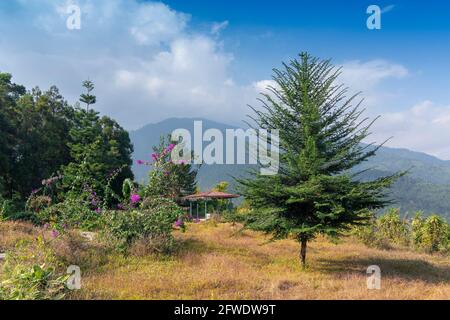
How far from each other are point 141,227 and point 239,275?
4.24 m

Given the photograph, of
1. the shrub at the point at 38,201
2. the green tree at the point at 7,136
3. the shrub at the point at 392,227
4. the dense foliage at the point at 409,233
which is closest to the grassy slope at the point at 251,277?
the shrub at the point at 38,201

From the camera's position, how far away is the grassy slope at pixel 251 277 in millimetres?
8086

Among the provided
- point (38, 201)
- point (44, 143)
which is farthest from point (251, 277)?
point (44, 143)

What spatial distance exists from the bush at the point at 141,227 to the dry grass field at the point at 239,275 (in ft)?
1.87

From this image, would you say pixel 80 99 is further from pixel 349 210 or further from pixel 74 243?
pixel 349 210

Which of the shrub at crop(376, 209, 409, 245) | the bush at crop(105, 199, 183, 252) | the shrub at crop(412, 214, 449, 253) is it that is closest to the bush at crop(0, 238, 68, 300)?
the bush at crop(105, 199, 183, 252)

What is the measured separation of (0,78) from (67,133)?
8.33 metres

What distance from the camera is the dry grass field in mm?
8117

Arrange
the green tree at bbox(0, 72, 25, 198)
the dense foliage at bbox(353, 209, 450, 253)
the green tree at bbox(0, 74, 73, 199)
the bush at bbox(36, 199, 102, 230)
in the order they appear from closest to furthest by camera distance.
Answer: the bush at bbox(36, 199, 102, 230) → the dense foliage at bbox(353, 209, 450, 253) → the green tree at bbox(0, 72, 25, 198) → the green tree at bbox(0, 74, 73, 199)

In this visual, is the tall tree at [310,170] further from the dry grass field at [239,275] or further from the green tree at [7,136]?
the green tree at [7,136]

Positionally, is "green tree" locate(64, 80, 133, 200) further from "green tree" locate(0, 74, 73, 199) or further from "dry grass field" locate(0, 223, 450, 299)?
"dry grass field" locate(0, 223, 450, 299)

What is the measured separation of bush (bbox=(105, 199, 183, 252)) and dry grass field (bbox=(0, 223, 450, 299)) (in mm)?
569

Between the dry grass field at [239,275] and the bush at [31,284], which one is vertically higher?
the bush at [31,284]

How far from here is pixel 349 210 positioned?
10711 millimetres
